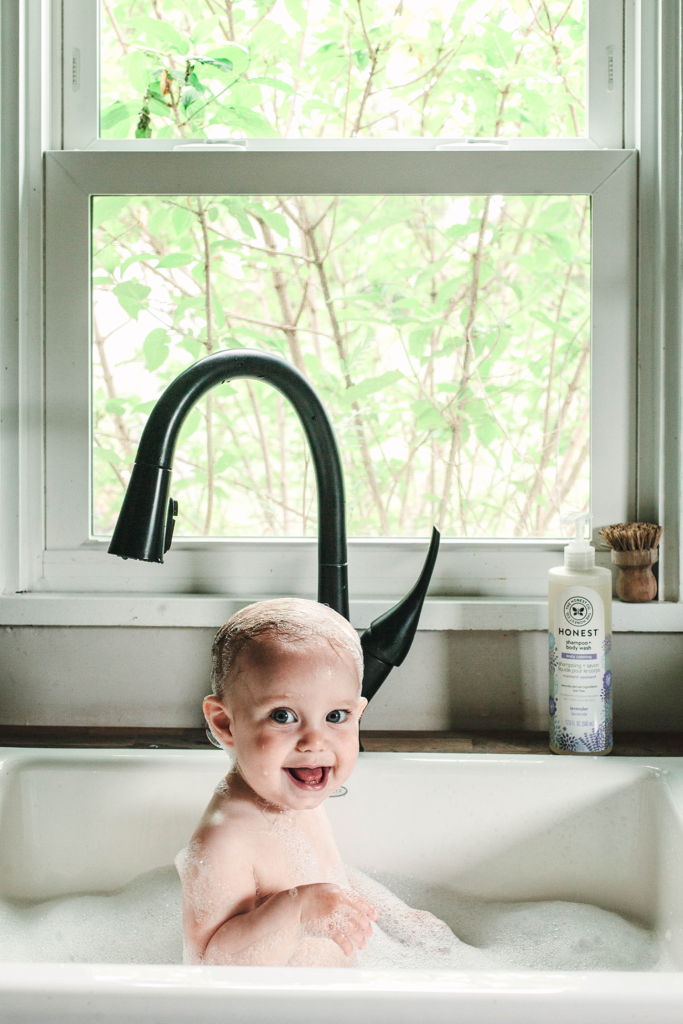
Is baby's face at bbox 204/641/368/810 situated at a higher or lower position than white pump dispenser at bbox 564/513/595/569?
lower

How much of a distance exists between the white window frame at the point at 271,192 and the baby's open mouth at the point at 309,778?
42 centimetres

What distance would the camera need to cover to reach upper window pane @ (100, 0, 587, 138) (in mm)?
1119

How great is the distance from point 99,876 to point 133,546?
16.3 inches

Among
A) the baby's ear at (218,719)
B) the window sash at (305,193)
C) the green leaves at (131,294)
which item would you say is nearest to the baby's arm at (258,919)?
the baby's ear at (218,719)

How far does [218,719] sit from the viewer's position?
2.42 feet

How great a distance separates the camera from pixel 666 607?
3.40 ft

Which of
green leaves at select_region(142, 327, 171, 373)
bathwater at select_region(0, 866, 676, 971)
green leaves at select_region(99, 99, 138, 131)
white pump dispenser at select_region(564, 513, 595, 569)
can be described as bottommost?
bathwater at select_region(0, 866, 676, 971)

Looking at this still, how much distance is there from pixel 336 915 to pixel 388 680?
17.2 inches

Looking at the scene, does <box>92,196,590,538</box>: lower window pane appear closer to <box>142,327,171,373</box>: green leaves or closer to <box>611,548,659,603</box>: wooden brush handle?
<box>142,327,171,373</box>: green leaves

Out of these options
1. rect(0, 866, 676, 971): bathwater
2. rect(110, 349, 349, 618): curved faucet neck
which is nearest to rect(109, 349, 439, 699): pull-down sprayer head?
rect(110, 349, 349, 618): curved faucet neck

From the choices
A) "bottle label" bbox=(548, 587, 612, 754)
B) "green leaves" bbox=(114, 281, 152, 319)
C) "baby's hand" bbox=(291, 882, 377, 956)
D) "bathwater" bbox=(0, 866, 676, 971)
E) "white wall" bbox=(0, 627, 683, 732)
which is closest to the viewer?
"baby's hand" bbox=(291, 882, 377, 956)

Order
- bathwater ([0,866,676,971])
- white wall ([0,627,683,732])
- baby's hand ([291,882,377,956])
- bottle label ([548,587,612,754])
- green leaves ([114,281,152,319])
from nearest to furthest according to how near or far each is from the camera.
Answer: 1. baby's hand ([291,882,377,956])
2. bathwater ([0,866,676,971])
3. bottle label ([548,587,612,754])
4. white wall ([0,627,683,732])
5. green leaves ([114,281,152,319])

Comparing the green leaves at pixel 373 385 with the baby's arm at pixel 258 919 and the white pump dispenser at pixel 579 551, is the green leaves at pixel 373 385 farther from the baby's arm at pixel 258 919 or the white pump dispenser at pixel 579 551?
the baby's arm at pixel 258 919

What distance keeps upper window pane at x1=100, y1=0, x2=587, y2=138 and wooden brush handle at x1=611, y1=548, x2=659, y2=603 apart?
2.01 ft
